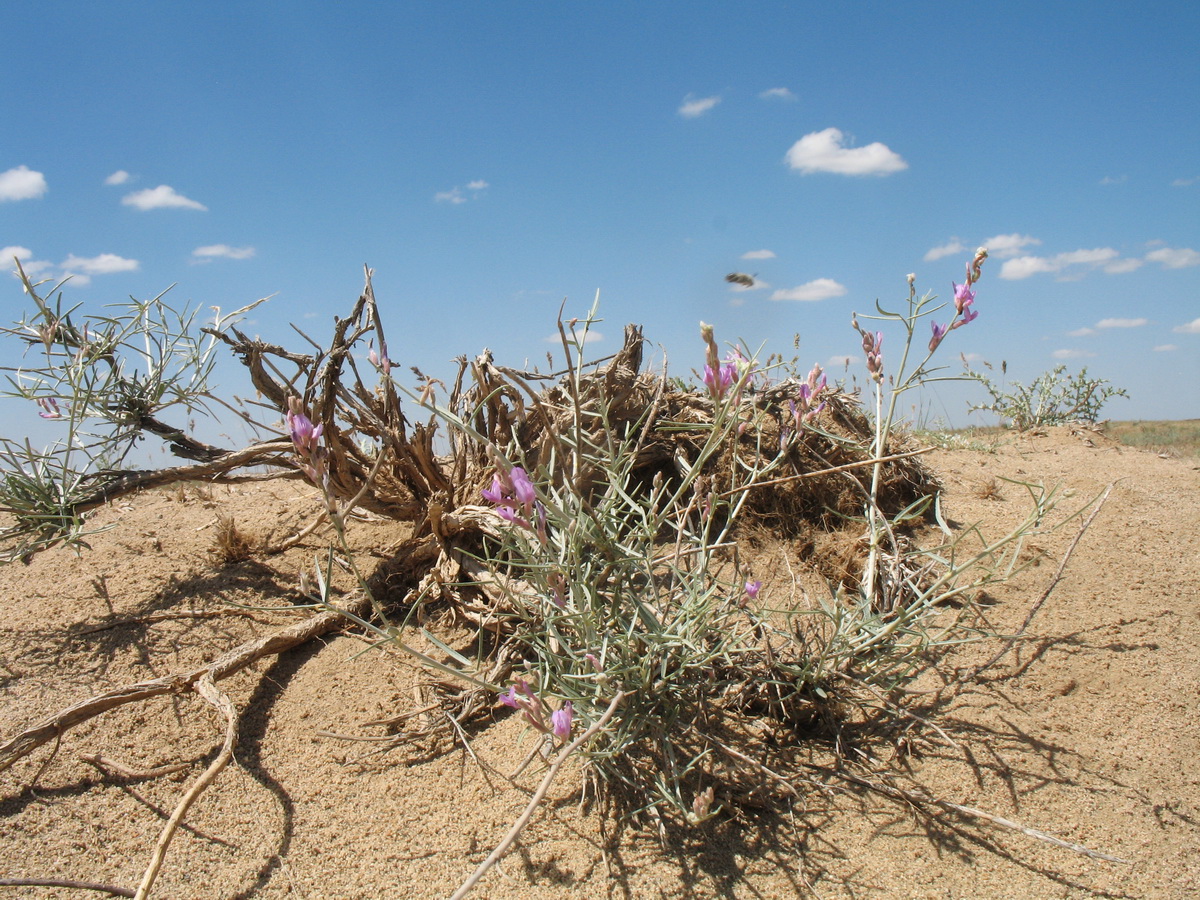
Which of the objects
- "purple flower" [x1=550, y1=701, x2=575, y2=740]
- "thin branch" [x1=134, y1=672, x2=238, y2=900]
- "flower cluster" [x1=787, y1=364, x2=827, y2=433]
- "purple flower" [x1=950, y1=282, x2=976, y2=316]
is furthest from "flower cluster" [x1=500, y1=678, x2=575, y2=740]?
"purple flower" [x1=950, y1=282, x2=976, y2=316]

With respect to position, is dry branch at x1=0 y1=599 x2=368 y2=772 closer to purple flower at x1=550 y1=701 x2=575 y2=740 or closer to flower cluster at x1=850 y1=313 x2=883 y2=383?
purple flower at x1=550 y1=701 x2=575 y2=740

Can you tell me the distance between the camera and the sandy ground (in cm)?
178

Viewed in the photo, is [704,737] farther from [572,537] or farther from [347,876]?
[347,876]

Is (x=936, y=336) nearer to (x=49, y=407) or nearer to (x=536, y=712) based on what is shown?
(x=536, y=712)

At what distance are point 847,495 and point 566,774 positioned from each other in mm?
1782

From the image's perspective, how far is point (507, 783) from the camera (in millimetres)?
2064

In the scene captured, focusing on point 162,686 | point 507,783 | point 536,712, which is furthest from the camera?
→ point 162,686

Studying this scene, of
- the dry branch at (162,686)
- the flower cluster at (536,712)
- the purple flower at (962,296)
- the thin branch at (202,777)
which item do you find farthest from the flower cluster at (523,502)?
the purple flower at (962,296)

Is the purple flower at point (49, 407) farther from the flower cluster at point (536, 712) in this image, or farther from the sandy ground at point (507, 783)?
the flower cluster at point (536, 712)

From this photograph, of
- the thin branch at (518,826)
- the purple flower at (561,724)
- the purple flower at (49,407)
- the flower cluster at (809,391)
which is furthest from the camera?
the purple flower at (49,407)

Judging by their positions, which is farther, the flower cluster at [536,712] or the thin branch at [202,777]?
the thin branch at [202,777]

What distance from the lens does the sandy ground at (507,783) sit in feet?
5.85

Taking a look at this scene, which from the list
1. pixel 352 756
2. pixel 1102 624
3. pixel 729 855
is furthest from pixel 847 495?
pixel 352 756

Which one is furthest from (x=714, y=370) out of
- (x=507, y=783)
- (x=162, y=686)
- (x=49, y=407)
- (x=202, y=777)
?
(x=49, y=407)
